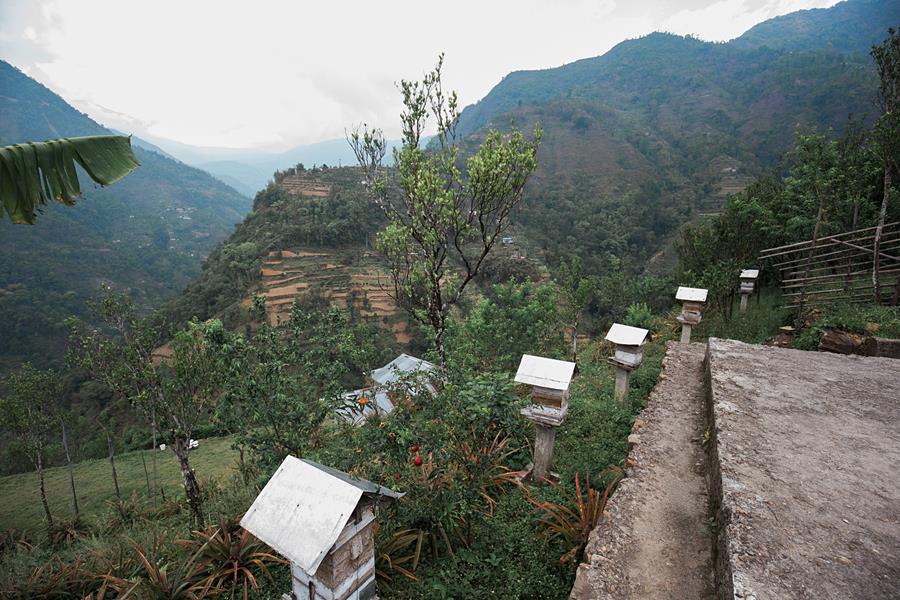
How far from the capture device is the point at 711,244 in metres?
11.9

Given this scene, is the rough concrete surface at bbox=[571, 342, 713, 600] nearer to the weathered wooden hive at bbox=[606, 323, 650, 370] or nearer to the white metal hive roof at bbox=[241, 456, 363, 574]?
the weathered wooden hive at bbox=[606, 323, 650, 370]

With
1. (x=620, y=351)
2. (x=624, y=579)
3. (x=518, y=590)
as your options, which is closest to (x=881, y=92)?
(x=620, y=351)

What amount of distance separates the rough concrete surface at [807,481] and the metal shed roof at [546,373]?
1400 millimetres

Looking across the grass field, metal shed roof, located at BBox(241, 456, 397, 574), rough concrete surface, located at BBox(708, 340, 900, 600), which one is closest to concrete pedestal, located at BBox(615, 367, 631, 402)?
rough concrete surface, located at BBox(708, 340, 900, 600)

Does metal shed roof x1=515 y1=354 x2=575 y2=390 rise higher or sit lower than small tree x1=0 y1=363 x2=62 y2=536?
higher

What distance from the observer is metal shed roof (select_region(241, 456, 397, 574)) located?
204 centimetres

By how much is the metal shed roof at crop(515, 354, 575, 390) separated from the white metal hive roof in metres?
2.14

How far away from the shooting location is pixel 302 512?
7.11 feet

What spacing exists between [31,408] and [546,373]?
16732mm

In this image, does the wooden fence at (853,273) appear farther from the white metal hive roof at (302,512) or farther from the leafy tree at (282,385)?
the white metal hive roof at (302,512)

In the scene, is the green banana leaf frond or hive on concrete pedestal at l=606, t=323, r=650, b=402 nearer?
the green banana leaf frond

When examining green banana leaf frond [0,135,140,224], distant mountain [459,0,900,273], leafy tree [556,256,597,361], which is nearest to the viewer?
green banana leaf frond [0,135,140,224]

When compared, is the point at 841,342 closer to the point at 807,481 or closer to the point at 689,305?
the point at 689,305

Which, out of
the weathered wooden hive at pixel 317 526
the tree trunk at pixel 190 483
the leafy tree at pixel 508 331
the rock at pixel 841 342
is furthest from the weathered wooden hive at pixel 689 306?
the tree trunk at pixel 190 483
